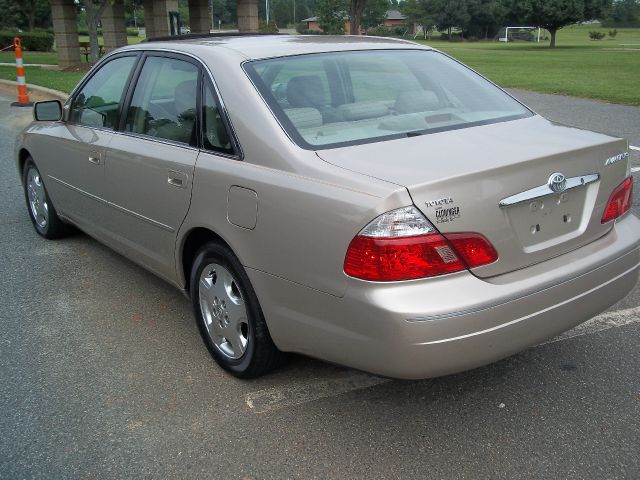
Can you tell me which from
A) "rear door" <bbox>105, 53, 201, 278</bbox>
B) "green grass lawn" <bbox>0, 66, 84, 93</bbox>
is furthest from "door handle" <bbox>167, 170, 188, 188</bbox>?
"green grass lawn" <bbox>0, 66, 84, 93</bbox>

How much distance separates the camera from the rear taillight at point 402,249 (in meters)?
2.42

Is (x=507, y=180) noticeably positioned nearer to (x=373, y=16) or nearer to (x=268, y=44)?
(x=268, y=44)

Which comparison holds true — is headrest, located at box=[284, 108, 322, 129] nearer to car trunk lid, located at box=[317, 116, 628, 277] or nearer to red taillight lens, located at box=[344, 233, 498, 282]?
car trunk lid, located at box=[317, 116, 628, 277]

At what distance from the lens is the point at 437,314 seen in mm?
2400

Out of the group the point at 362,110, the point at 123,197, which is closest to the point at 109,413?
the point at 123,197

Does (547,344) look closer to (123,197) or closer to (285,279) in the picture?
(285,279)

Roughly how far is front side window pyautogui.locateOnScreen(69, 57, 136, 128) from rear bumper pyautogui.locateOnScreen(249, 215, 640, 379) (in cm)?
193

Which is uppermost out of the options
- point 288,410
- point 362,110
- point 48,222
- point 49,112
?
point 362,110

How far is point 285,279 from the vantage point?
276 centimetres

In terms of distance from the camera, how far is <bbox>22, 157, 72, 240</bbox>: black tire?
5359mm

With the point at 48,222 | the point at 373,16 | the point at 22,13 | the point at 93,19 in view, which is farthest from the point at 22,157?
the point at 373,16

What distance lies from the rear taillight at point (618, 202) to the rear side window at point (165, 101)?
2.05 metres

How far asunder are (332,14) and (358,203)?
266ft

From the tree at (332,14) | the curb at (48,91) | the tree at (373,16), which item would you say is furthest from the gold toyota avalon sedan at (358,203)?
the tree at (373,16)
